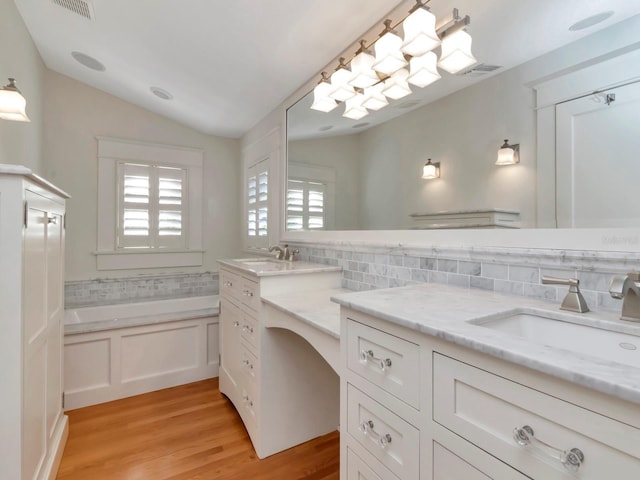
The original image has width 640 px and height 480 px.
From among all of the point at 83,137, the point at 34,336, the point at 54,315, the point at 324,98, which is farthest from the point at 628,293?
the point at 83,137

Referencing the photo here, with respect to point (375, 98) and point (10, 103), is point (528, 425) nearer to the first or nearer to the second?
point (375, 98)

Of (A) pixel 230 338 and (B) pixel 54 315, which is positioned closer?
(B) pixel 54 315

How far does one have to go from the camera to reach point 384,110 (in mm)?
1729

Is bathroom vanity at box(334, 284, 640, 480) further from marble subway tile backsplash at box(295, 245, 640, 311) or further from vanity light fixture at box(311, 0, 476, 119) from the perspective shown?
vanity light fixture at box(311, 0, 476, 119)

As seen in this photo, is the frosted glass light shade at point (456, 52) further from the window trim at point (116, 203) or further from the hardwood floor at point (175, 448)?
the window trim at point (116, 203)

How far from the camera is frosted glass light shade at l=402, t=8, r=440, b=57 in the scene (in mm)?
1345

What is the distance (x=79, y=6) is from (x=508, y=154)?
2.69 meters

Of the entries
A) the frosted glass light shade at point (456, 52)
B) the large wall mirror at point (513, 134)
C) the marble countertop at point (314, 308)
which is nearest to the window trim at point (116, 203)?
the marble countertop at point (314, 308)

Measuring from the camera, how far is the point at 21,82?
8.02 ft

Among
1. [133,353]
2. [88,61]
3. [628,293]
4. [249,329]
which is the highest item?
[88,61]

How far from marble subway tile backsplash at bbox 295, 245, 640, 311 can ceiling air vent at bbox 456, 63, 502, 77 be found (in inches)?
26.7

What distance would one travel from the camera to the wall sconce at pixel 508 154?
1142 mm

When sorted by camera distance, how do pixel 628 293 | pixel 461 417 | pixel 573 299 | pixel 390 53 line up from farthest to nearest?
pixel 390 53 < pixel 573 299 < pixel 628 293 < pixel 461 417

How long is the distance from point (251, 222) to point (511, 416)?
325 cm
